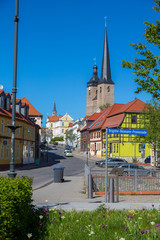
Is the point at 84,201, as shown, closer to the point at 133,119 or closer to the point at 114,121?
the point at 133,119

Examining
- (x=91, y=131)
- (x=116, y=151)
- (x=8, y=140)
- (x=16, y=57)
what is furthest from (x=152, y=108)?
(x=91, y=131)

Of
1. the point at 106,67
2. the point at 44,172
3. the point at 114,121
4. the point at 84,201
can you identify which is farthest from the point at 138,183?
the point at 106,67

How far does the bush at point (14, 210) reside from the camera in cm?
565

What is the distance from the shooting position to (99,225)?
710cm

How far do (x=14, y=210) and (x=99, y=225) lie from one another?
217cm

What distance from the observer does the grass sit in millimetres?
6449

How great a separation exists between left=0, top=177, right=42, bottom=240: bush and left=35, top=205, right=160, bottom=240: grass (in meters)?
0.48

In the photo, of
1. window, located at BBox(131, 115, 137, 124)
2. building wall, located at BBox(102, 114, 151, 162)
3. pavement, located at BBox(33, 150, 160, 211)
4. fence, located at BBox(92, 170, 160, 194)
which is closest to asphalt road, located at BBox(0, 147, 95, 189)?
pavement, located at BBox(33, 150, 160, 211)

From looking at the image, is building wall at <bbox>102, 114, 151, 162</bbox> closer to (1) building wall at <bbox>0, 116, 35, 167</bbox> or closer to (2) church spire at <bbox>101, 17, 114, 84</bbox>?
(1) building wall at <bbox>0, 116, 35, 167</bbox>

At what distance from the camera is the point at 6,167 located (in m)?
39.7

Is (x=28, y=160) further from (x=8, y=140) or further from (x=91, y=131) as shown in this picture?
(x=91, y=131)

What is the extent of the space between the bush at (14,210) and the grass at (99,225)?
18.8 inches

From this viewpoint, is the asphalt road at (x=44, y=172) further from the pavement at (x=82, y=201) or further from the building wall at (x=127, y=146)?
the building wall at (x=127, y=146)

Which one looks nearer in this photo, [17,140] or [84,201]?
[84,201]
